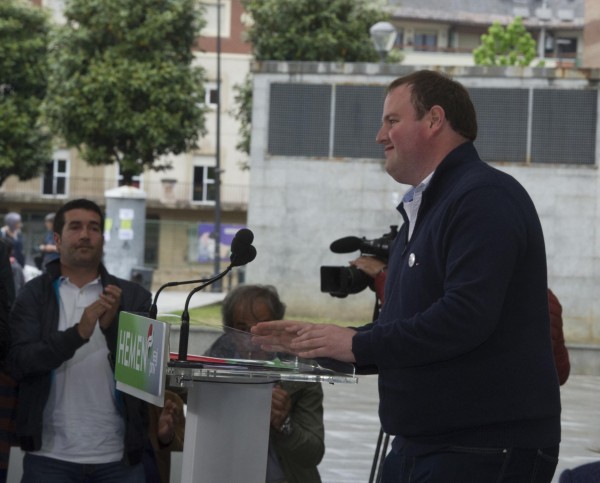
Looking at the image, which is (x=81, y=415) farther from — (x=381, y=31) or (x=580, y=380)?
(x=381, y=31)

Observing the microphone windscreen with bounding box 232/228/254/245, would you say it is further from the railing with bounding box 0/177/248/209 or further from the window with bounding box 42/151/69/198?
the window with bounding box 42/151/69/198

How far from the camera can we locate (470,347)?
143 inches

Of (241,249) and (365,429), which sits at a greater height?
(241,249)

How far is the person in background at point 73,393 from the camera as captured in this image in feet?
17.8

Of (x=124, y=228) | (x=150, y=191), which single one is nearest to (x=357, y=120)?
(x=124, y=228)

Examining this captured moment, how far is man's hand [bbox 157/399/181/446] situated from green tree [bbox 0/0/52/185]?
4569cm

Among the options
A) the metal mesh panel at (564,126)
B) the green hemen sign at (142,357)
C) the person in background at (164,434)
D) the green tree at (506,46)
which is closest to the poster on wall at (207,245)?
the green tree at (506,46)

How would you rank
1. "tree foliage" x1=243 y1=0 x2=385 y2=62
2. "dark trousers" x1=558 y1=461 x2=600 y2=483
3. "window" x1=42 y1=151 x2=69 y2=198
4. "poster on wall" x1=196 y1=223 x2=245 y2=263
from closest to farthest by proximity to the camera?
"dark trousers" x1=558 y1=461 x2=600 y2=483, "tree foliage" x1=243 y1=0 x2=385 y2=62, "poster on wall" x1=196 y1=223 x2=245 y2=263, "window" x1=42 y1=151 x2=69 y2=198

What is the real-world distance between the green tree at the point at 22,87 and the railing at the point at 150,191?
9200mm

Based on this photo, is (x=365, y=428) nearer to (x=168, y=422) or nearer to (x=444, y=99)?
(x=168, y=422)

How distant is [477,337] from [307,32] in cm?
4173

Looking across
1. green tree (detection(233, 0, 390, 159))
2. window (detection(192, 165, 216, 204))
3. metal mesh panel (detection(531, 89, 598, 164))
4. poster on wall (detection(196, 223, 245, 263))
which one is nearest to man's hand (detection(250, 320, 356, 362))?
metal mesh panel (detection(531, 89, 598, 164))

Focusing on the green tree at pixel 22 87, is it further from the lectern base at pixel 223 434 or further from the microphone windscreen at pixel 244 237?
the lectern base at pixel 223 434

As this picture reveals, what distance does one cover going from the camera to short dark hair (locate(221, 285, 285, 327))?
5.71 m
